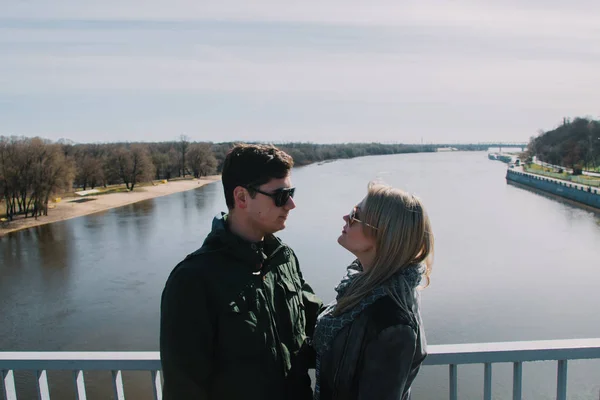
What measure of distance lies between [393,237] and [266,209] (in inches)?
15.6

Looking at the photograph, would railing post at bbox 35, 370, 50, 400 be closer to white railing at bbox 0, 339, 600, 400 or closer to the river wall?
white railing at bbox 0, 339, 600, 400

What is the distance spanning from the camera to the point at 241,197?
1438 mm

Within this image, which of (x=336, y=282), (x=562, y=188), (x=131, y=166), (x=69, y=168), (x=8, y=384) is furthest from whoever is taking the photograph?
(x=131, y=166)

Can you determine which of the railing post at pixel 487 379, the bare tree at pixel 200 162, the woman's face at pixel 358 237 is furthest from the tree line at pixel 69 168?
the railing post at pixel 487 379

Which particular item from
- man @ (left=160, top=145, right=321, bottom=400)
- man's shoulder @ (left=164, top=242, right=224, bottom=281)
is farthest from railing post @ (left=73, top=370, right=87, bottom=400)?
man's shoulder @ (left=164, top=242, right=224, bottom=281)

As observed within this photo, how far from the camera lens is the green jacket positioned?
4.05ft

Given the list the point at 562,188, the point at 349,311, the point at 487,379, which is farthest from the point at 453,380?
the point at 562,188

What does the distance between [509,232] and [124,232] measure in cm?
1642

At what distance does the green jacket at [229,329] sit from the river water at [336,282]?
83cm

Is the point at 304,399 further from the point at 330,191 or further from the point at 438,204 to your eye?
the point at 330,191

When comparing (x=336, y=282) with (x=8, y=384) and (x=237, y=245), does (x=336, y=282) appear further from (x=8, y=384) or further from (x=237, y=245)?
(x=237, y=245)

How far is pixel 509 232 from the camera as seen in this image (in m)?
19.0

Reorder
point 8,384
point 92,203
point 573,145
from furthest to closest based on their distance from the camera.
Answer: point 573,145
point 92,203
point 8,384

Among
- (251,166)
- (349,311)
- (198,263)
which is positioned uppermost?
(251,166)
